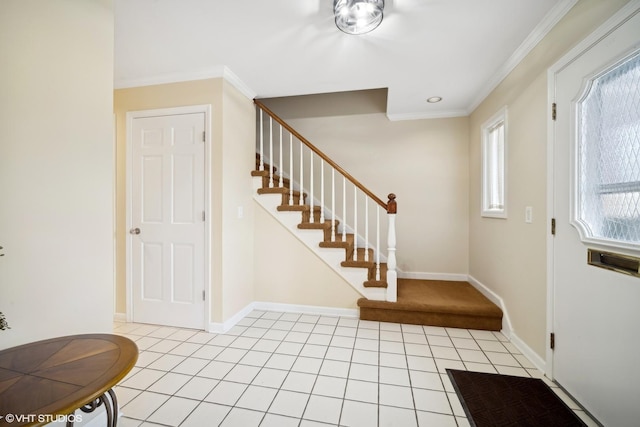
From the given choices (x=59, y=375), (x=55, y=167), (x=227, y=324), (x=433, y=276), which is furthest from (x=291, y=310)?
(x=55, y=167)

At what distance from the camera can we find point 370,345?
2264 mm

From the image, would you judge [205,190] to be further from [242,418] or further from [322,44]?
[242,418]

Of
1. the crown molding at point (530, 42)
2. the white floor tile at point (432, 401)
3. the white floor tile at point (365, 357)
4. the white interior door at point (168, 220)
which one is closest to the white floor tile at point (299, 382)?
the white floor tile at point (365, 357)

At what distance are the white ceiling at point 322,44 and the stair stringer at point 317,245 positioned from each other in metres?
1.25

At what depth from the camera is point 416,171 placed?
12.1 ft

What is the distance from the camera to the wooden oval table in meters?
0.70

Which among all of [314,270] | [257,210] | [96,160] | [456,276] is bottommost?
[456,276]

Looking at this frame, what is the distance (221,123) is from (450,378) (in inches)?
112

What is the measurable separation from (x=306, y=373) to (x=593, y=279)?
1.85 m

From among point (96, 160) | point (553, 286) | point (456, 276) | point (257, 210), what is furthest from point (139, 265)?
point (456, 276)

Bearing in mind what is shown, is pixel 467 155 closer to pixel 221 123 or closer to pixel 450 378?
pixel 450 378

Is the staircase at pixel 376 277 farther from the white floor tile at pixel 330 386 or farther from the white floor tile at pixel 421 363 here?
the white floor tile at pixel 330 386

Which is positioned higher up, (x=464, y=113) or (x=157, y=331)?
(x=464, y=113)

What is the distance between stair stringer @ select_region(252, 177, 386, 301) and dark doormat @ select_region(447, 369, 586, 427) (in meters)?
1.11
